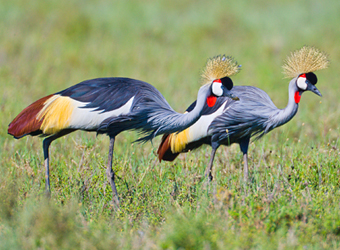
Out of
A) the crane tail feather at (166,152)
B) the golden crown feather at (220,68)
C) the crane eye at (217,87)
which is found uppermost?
the golden crown feather at (220,68)

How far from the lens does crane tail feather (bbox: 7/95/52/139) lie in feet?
10.9

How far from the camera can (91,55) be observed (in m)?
8.22

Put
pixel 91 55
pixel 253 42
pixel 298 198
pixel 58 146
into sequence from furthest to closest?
pixel 253 42
pixel 91 55
pixel 58 146
pixel 298 198

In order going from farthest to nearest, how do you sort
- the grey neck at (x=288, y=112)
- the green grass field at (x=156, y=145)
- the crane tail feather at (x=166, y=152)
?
the crane tail feather at (x=166, y=152) → the grey neck at (x=288, y=112) → the green grass field at (x=156, y=145)

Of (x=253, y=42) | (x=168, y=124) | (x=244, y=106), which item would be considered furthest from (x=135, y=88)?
(x=253, y=42)

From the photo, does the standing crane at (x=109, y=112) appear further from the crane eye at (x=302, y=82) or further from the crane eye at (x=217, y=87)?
the crane eye at (x=302, y=82)

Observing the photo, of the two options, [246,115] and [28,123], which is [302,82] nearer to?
[246,115]

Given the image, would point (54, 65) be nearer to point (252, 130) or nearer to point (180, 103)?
point (180, 103)

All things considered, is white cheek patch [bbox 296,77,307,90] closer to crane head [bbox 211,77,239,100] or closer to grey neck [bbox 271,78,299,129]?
grey neck [bbox 271,78,299,129]

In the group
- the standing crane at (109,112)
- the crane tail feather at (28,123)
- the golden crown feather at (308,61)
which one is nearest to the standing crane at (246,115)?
the golden crown feather at (308,61)

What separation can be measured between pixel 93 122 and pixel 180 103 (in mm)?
2977

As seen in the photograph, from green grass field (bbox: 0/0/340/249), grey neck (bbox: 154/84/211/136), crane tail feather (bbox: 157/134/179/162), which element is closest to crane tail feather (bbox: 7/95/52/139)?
green grass field (bbox: 0/0/340/249)

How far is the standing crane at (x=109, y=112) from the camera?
10.9 ft

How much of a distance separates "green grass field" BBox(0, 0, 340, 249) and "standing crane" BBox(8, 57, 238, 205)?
0.37 metres
